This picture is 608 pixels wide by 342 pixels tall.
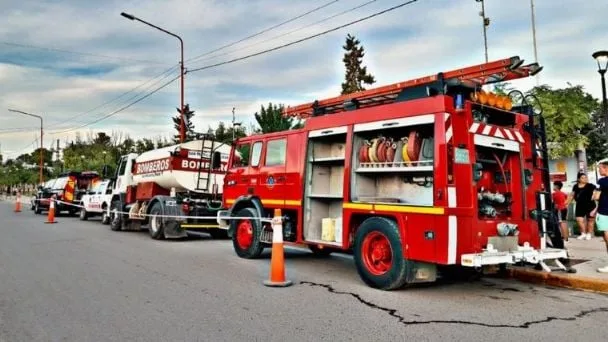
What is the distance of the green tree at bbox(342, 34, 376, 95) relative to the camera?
50969mm

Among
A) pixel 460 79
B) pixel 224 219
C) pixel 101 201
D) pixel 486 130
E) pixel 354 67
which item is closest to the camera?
pixel 486 130

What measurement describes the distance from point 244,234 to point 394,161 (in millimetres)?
4058

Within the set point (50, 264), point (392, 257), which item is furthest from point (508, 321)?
point (50, 264)

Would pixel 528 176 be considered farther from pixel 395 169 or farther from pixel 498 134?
pixel 395 169

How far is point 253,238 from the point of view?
988cm

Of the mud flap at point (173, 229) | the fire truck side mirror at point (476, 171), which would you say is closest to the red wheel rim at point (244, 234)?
the mud flap at point (173, 229)

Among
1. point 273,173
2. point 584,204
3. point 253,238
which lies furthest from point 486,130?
point 584,204

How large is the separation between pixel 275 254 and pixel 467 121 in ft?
10.5

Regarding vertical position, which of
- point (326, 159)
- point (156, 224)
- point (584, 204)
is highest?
point (326, 159)

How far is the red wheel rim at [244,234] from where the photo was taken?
10023 millimetres

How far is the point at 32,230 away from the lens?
56.4ft

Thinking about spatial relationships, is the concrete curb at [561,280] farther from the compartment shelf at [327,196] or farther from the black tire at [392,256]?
the compartment shelf at [327,196]

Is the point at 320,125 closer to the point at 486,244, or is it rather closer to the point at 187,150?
the point at 486,244

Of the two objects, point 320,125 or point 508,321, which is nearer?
point 508,321
